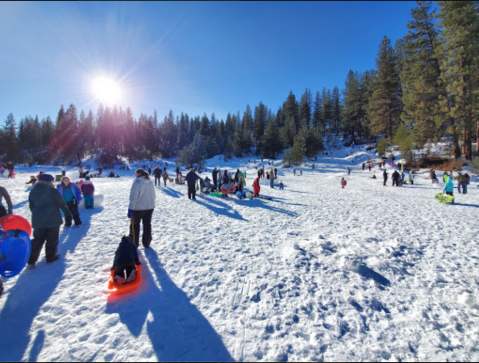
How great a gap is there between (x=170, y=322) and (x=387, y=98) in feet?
148

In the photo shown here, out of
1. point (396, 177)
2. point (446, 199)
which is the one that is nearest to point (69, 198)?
point (446, 199)

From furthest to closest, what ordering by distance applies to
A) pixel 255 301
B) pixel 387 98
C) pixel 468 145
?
pixel 387 98
pixel 468 145
pixel 255 301

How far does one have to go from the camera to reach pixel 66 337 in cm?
242

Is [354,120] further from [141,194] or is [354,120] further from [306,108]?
[141,194]

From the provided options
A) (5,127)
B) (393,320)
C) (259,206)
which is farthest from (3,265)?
(5,127)

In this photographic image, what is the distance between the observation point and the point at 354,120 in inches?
2034

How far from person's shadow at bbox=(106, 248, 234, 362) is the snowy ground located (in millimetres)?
14

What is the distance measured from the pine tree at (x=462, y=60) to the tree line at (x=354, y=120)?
0.08 metres

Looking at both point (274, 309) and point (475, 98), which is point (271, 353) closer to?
point (274, 309)

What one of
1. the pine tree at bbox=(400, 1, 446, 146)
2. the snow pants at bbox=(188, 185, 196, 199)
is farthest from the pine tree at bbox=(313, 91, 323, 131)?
the snow pants at bbox=(188, 185, 196, 199)

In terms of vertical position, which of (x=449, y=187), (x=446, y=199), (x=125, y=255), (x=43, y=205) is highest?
(x=43, y=205)

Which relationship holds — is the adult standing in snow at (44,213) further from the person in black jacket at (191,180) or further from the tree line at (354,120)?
the tree line at (354,120)

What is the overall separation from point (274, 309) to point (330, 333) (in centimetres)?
75

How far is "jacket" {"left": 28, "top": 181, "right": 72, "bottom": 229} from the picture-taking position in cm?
374
